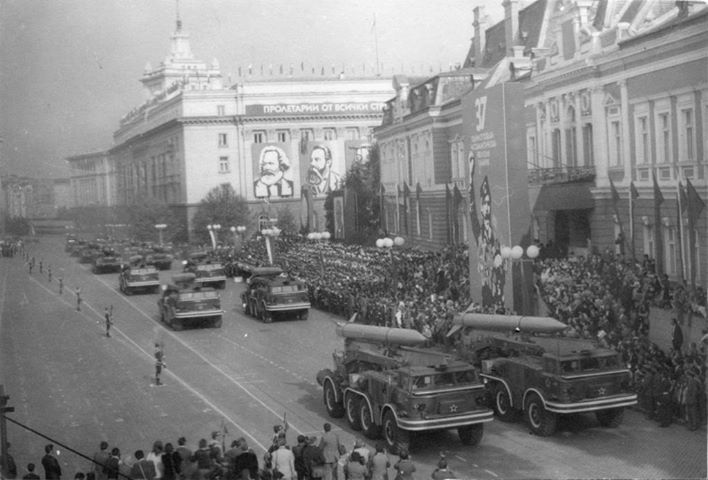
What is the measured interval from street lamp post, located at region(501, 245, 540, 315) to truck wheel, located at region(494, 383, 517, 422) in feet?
9.97

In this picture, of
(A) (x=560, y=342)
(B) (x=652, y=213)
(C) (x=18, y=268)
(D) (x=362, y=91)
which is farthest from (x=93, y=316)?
(B) (x=652, y=213)

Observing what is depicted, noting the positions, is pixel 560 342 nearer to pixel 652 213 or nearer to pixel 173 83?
pixel 652 213

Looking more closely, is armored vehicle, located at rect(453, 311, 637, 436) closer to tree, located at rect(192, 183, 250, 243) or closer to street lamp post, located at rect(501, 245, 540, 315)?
street lamp post, located at rect(501, 245, 540, 315)

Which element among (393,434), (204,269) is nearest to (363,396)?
(393,434)

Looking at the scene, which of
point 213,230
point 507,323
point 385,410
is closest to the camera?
point 385,410

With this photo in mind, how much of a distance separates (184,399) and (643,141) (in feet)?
29.5

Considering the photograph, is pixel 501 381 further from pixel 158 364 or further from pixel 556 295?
pixel 158 364

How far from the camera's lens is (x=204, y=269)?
20.0 metres

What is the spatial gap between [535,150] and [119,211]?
8.59 m

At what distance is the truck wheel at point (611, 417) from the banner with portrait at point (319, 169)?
8.18 m

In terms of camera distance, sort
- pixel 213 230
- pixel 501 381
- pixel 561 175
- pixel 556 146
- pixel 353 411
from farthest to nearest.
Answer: pixel 556 146
pixel 213 230
pixel 561 175
pixel 501 381
pixel 353 411

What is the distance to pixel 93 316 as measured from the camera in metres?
17.9

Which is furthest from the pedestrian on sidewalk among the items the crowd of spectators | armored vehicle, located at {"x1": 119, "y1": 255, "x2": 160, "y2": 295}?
the crowd of spectators

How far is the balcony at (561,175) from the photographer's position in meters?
17.6
